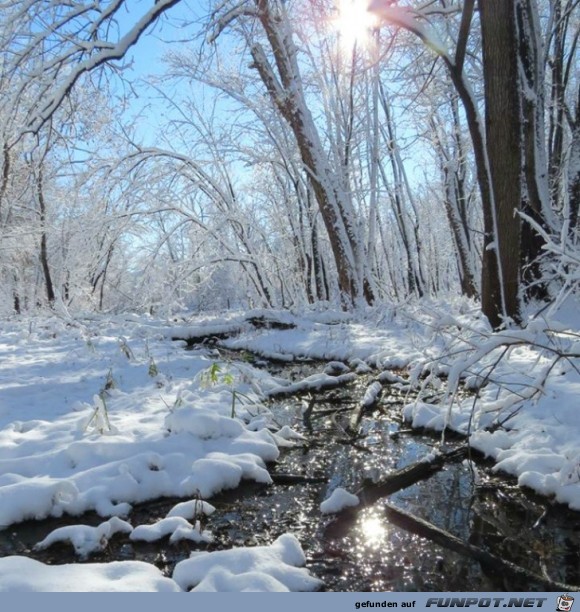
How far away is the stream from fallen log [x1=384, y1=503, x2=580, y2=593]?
2cm

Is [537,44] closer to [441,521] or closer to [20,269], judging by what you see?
[441,521]

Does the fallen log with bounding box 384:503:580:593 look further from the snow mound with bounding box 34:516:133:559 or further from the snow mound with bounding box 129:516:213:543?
the snow mound with bounding box 34:516:133:559

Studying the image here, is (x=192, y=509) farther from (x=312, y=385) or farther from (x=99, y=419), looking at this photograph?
(x=312, y=385)

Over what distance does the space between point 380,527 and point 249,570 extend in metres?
0.85

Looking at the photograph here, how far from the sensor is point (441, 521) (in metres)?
2.68

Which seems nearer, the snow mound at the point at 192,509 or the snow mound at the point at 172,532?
the snow mound at the point at 172,532

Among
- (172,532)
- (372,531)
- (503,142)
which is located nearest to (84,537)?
(172,532)

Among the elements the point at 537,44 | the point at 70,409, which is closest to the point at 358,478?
the point at 70,409

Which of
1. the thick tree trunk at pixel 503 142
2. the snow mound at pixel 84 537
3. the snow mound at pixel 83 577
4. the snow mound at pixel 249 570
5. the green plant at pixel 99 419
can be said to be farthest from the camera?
the thick tree trunk at pixel 503 142

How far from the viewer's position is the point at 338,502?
282 cm

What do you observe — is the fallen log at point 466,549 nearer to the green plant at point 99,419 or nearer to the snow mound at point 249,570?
the snow mound at point 249,570

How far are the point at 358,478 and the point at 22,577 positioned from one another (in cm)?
210

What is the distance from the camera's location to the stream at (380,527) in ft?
7.33

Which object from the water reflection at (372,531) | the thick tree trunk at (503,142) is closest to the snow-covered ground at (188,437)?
the water reflection at (372,531)
